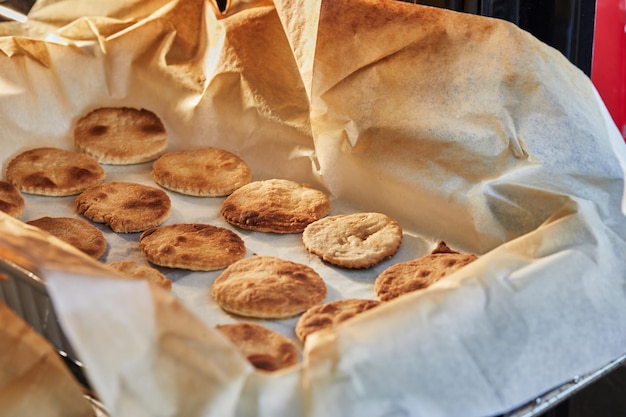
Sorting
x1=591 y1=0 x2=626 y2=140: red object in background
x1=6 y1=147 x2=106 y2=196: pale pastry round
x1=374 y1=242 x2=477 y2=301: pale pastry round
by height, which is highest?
x1=591 y1=0 x2=626 y2=140: red object in background

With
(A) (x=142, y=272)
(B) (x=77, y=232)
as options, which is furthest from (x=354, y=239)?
(B) (x=77, y=232)

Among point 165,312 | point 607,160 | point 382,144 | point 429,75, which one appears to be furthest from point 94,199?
point 607,160

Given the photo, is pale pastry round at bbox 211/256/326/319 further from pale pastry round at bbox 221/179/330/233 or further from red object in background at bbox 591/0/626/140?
red object in background at bbox 591/0/626/140

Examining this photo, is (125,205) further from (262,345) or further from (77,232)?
(262,345)

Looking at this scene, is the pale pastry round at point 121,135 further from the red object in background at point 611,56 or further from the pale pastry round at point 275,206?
the red object in background at point 611,56

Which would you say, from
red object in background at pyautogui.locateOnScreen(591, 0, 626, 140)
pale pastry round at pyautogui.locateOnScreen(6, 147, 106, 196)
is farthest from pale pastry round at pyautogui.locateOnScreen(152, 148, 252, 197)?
red object in background at pyautogui.locateOnScreen(591, 0, 626, 140)

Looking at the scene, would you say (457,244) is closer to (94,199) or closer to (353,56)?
(353,56)
